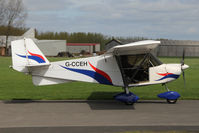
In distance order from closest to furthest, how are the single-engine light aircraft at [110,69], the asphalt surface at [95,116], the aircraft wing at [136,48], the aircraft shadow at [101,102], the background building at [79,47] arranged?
the asphalt surface at [95,116] < the aircraft wing at [136,48] < the aircraft shadow at [101,102] < the single-engine light aircraft at [110,69] < the background building at [79,47]

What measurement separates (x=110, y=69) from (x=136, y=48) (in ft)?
4.48

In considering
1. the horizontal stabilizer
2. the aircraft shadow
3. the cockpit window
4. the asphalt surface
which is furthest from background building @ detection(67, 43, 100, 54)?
the cockpit window

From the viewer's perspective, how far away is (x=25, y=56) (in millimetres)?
10047

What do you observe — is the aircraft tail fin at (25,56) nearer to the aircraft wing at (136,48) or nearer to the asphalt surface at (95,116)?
the asphalt surface at (95,116)

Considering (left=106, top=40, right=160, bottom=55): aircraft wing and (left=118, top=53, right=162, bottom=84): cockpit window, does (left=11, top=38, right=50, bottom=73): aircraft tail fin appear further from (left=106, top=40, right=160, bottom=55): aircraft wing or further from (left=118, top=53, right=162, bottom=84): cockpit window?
(left=118, top=53, right=162, bottom=84): cockpit window

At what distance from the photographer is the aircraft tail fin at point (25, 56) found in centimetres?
996

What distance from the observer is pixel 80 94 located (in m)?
12.1

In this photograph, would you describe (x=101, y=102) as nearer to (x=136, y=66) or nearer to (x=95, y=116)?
(x=136, y=66)

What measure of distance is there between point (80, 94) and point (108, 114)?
12.8 ft

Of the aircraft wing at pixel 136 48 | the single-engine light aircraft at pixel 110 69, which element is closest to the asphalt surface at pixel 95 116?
the single-engine light aircraft at pixel 110 69

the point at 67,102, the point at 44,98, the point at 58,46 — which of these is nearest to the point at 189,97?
the point at 67,102

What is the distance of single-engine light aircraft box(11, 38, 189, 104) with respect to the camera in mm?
9930

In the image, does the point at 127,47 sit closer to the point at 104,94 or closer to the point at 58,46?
the point at 104,94

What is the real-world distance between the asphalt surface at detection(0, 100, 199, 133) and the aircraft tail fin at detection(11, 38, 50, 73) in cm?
144
